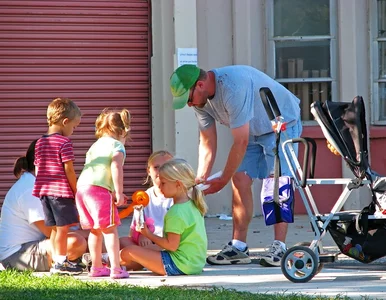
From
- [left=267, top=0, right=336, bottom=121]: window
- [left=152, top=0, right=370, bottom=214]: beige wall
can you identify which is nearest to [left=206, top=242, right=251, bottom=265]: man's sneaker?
[left=152, top=0, right=370, bottom=214]: beige wall

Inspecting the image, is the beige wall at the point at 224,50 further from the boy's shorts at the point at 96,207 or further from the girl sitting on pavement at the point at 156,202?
the boy's shorts at the point at 96,207

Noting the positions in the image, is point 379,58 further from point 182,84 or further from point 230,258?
point 182,84

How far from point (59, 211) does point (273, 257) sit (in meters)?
1.67

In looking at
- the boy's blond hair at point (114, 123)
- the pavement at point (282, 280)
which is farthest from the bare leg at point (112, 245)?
the boy's blond hair at point (114, 123)

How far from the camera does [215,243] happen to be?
8.75 m

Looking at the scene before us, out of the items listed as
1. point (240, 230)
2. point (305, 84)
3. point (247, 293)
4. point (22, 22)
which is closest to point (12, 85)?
point (22, 22)

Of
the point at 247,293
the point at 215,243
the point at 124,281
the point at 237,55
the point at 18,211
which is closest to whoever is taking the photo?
the point at 247,293

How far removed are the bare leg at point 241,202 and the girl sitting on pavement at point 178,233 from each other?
0.66m

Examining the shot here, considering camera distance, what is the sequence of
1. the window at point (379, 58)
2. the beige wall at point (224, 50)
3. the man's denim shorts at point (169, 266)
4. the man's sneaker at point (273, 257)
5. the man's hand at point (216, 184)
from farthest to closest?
the window at point (379, 58)
the beige wall at point (224, 50)
the man's sneaker at point (273, 257)
the man's hand at point (216, 184)
the man's denim shorts at point (169, 266)

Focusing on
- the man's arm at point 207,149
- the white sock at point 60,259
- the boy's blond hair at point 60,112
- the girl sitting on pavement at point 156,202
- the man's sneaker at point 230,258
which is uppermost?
the boy's blond hair at point 60,112

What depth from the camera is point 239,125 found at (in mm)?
7047

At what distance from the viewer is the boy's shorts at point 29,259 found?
7156mm

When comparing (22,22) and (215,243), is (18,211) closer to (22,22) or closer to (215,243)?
(215,243)

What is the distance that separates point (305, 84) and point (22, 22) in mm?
3280
